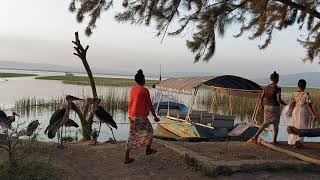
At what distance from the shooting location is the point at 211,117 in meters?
17.3

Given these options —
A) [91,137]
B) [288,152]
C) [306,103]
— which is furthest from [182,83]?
[288,152]

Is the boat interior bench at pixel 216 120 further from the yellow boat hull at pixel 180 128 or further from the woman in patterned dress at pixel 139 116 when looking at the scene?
the woman in patterned dress at pixel 139 116

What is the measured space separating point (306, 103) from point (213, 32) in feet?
8.74

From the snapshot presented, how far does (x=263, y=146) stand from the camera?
394 inches

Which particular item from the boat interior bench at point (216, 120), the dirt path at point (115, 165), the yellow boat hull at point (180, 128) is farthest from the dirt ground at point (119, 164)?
the boat interior bench at point (216, 120)

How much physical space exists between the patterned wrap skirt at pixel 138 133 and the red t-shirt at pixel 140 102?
111mm

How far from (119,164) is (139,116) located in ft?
2.85

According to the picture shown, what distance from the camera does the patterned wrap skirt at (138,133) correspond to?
27.0 ft

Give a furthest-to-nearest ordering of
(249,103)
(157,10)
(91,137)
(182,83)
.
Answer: (249,103)
(182,83)
(91,137)
(157,10)

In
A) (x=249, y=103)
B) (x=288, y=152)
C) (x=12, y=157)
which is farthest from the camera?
(x=249, y=103)

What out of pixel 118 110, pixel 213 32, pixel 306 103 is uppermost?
pixel 213 32

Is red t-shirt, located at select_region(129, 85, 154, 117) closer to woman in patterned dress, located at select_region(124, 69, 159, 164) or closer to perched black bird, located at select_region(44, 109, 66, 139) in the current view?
woman in patterned dress, located at select_region(124, 69, 159, 164)

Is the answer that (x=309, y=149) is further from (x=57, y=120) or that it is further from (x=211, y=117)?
(x=211, y=117)

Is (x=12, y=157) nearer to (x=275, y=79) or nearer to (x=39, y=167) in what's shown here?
(x=39, y=167)
